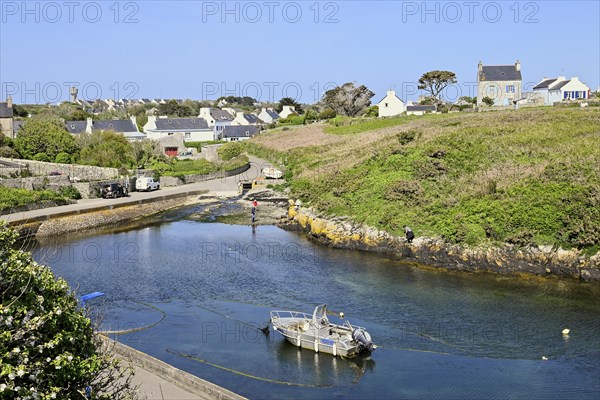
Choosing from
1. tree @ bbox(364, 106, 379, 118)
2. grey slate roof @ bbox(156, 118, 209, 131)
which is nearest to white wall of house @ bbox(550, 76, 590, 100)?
tree @ bbox(364, 106, 379, 118)

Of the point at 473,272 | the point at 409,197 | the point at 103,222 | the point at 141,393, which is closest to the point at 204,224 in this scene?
the point at 103,222

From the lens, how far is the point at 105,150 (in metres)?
75.6

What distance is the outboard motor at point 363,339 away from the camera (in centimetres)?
2333

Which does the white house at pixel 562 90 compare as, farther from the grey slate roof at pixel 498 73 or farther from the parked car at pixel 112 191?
the parked car at pixel 112 191

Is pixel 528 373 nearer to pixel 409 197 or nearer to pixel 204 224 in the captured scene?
pixel 409 197

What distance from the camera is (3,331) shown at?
10.5m

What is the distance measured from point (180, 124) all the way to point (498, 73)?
58.5 meters

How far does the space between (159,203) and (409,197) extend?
2478 cm

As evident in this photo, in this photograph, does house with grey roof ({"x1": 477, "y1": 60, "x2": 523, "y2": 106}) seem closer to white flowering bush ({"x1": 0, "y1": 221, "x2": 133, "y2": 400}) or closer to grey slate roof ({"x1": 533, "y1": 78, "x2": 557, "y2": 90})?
grey slate roof ({"x1": 533, "y1": 78, "x2": 557, "y2": 90})

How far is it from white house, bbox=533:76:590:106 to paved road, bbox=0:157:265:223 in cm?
4523

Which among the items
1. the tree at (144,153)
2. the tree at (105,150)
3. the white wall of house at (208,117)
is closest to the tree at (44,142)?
the tree at (105,150)

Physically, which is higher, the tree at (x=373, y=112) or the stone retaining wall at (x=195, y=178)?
the tree at (x=373, y=112)

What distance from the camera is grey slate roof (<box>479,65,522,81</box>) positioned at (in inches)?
3831

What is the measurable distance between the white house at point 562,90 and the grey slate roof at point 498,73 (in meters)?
5.62
